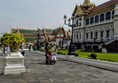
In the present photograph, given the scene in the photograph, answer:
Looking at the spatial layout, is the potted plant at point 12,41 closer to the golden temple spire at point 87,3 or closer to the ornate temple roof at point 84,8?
the ornate temple roof at point 84,8

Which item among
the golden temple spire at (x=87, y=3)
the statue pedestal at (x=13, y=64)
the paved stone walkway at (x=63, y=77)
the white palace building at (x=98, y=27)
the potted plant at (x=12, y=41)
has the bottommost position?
the paved stone walkway at (x=63, y=77)

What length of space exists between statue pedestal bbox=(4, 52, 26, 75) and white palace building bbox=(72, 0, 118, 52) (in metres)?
28.4

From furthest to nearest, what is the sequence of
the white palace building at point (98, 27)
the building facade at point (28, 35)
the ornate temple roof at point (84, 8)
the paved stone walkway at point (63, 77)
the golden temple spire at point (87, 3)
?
→ 1. the building facade at point (28, 35)
2. the golden temple spire at point (87, 3)
3. the ornate temple roof at point (84, 8)
4. the white palace building at point (98, 27)
5. the paved stone walkway at point (63, 77)

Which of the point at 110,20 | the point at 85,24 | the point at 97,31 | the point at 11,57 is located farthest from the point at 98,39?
the point at 11,57

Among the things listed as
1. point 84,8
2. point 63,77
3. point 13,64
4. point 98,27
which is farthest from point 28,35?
point 63,77

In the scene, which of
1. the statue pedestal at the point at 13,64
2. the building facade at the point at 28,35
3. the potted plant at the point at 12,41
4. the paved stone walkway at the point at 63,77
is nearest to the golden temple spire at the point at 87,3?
the building facade at the point at 28,35

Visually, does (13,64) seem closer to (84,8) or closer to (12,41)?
(12,41)

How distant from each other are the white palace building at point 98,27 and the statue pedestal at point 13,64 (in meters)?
28.4

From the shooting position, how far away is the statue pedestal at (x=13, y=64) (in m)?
10.8

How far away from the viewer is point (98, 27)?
167 feet

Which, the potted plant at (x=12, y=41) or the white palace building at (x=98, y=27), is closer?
the potted plant at (x=12, y=41)

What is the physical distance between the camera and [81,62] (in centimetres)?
1688

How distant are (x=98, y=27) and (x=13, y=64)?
4203cm

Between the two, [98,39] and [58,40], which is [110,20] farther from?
[58,40]
